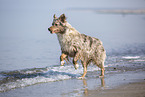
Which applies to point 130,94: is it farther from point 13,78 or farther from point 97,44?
point 13,78

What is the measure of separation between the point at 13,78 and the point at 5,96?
8.49 ft

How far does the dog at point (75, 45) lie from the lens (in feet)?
38.7

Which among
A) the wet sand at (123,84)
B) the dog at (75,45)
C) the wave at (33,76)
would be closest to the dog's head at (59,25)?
the dog at (75,45)

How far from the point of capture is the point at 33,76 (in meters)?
12.2

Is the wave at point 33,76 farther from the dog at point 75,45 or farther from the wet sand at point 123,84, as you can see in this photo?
the wet sand at point 123,84

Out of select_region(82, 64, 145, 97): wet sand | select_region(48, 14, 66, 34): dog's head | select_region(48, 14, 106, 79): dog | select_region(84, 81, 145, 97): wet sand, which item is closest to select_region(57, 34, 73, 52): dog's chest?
select_region(48, 14, 106, 79): dog

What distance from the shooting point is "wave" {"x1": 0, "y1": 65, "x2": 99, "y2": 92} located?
34.9 feet

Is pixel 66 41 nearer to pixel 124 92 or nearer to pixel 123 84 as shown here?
pixel 123 84

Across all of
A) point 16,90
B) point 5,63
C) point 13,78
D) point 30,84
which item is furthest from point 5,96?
point 5,63

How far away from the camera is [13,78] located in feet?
38.4

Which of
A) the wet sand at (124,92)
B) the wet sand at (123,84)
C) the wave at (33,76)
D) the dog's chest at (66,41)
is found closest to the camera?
the wet sand at (124,92)

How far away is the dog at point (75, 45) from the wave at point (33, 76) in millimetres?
714

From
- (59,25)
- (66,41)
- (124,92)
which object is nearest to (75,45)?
(66,41)

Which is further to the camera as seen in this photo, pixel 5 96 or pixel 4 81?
pixel 4 81
